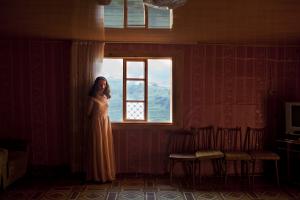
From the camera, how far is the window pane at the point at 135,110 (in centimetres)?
540

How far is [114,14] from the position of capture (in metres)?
3.93

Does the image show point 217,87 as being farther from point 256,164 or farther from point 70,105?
point 70,105

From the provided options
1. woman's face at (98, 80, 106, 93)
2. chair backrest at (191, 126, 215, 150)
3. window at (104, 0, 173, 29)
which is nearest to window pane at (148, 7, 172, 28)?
window at (104, 0, 173, 29)

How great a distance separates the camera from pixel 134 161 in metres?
5.34

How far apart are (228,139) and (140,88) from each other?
1640 mm

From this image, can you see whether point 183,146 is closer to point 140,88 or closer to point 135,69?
point 140,88

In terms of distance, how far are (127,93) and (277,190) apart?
2.67 metres

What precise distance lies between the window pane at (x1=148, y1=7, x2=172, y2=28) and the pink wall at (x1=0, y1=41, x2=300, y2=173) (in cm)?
110

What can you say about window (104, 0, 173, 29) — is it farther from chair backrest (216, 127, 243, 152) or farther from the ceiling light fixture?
chair backrest (216, 127, 243, 152)

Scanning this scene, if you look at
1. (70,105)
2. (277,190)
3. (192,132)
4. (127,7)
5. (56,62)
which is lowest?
(277,190)

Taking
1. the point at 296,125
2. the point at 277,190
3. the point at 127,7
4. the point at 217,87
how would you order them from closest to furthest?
the point at 127,7 → the point at 277,190 → the point at 296,125 → the point at 217,87

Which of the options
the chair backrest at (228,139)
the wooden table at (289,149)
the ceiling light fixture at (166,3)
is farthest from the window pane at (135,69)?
the ceiling light fixture at (166,3)

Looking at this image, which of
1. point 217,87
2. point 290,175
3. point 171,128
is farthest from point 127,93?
point 290,175

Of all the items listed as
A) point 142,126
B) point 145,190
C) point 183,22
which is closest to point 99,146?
point 142,126
